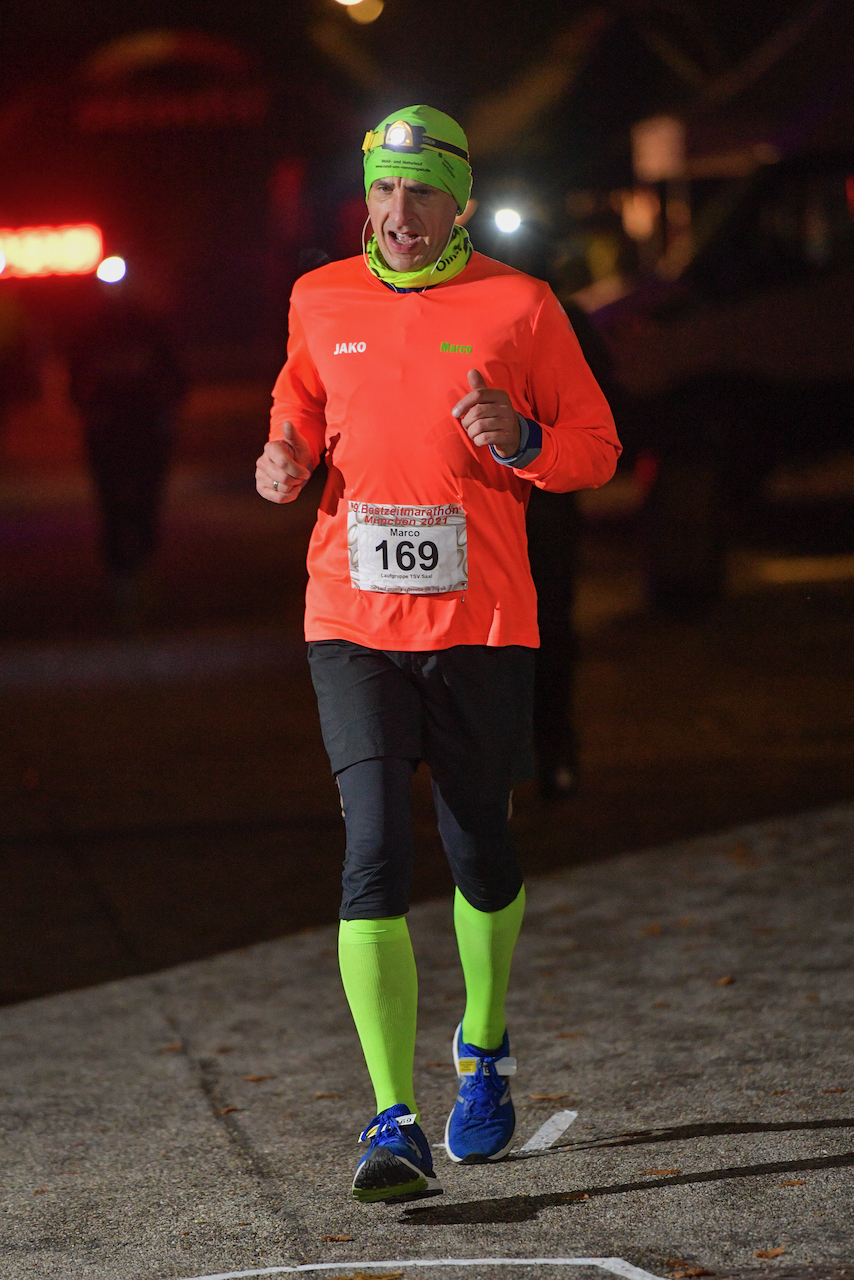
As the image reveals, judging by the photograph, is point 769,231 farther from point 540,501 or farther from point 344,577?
point 344,577

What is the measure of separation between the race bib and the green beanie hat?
2.22ft

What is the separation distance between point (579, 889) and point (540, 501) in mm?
1546

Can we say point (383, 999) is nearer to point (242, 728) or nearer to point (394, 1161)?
point (394, 1161)

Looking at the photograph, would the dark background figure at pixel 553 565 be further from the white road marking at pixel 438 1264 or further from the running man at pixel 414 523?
the white road marking at pixel 438 1264

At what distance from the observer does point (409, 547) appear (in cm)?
387

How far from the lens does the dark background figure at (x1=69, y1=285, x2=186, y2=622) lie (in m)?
11.4

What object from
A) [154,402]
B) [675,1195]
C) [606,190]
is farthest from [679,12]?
[675,1195]

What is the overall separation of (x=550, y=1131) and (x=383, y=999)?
0.63m

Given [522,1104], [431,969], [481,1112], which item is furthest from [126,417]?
[481,1112]

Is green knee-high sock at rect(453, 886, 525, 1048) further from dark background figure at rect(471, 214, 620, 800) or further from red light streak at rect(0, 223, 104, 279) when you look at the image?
red light streak at rect(0, 223, 104, 279)

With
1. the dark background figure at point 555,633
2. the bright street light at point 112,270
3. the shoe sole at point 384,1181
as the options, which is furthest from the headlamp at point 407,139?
the bright street light at point 112,270

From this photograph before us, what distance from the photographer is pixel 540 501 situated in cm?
712

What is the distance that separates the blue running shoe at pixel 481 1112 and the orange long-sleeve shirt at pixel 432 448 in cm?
92

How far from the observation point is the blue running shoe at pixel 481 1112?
158 inches
